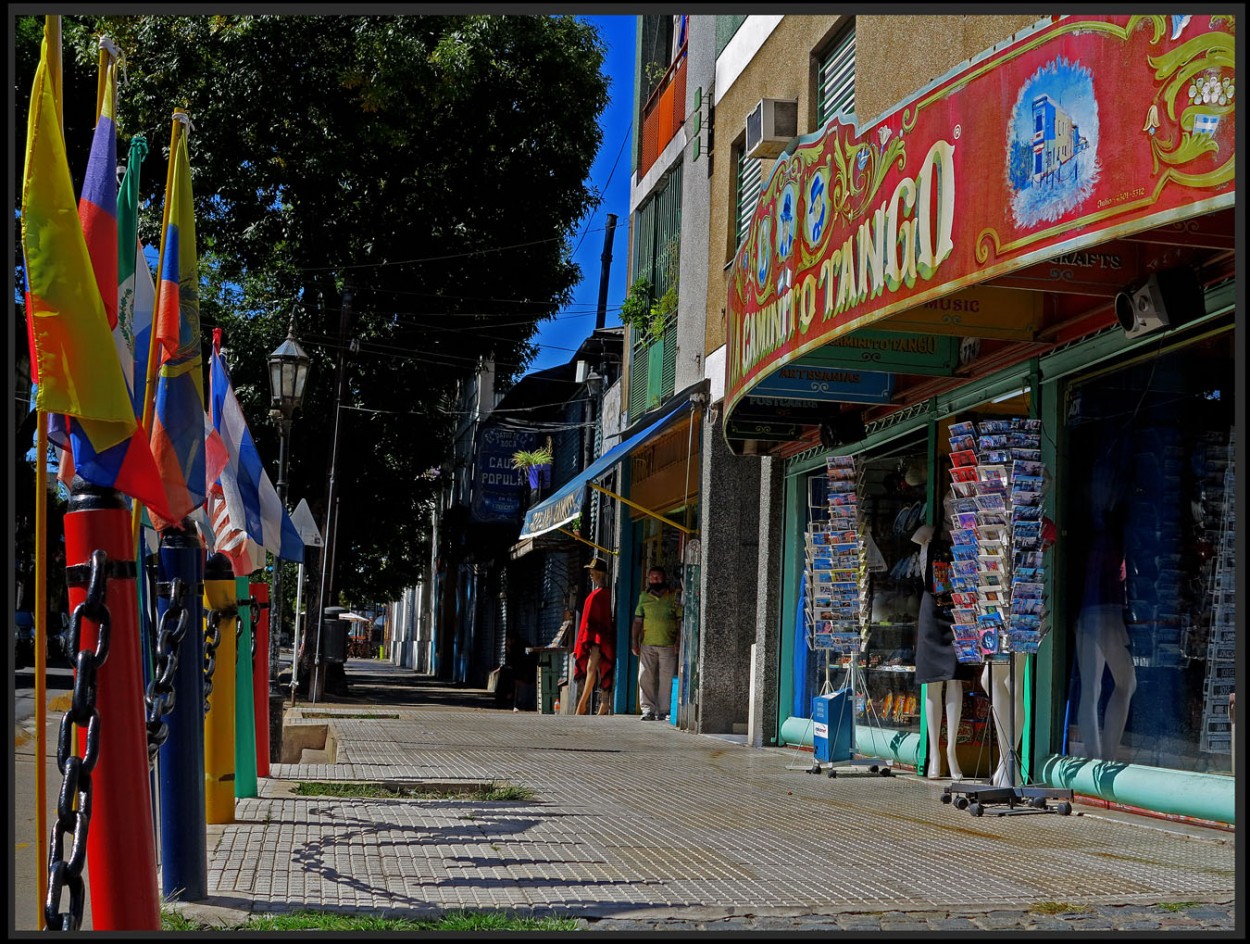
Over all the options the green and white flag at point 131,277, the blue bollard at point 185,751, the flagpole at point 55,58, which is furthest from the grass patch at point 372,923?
the flagpole at point 55,58

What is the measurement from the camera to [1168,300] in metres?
7.63

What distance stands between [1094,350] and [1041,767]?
2.66 m

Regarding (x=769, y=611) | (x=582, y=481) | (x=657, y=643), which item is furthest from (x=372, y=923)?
(x=657, y=643)

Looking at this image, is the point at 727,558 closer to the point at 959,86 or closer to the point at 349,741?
the point at 349,741

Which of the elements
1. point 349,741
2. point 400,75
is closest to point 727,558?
point 349,741

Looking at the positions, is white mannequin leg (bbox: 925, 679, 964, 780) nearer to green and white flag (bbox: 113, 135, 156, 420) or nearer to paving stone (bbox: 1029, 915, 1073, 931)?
paving stone (bbox: 1029, 915, 1073, 931)

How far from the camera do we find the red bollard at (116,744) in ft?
13.1

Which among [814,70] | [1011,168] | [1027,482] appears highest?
[814,70]

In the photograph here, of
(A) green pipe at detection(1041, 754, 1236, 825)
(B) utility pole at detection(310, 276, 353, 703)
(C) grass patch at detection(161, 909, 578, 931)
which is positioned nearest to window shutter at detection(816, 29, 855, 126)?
(A) green pipe at detection(1041, 754, 1236, 825)

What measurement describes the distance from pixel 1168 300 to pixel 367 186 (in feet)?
66.3

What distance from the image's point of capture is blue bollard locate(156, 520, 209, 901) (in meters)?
5.20

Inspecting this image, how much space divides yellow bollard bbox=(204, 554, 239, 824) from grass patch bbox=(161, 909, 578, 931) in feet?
6.32

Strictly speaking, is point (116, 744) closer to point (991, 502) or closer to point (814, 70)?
point (991, 502)

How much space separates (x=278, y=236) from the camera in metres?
26.0
